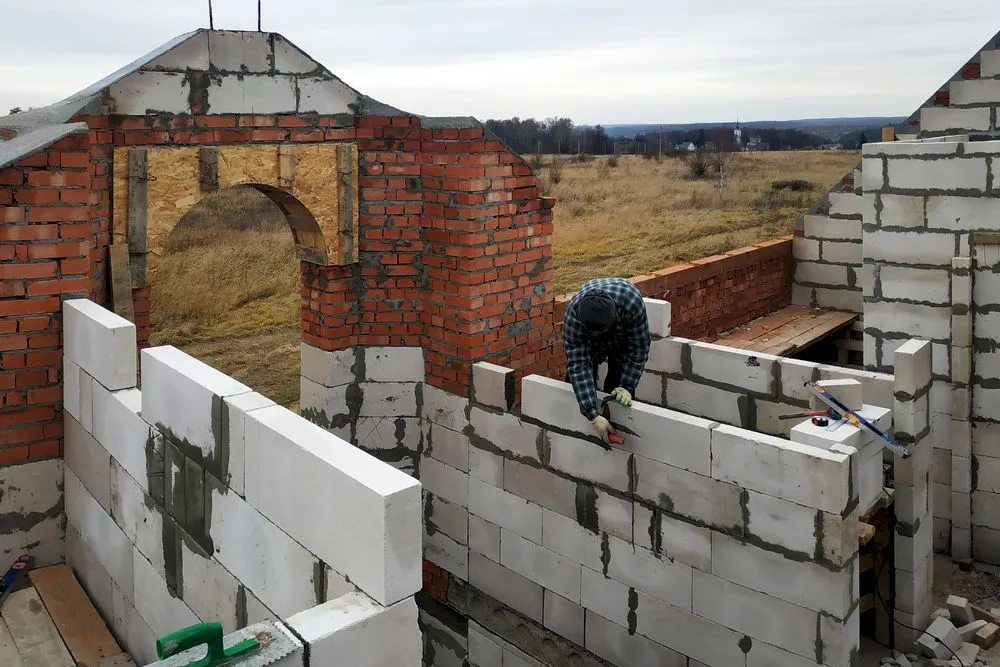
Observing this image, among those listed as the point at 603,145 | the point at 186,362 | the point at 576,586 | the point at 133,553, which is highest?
the point at 603,145

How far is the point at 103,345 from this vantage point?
415 cm

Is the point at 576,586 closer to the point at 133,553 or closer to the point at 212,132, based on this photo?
the point at 133,553

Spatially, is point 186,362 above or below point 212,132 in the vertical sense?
below

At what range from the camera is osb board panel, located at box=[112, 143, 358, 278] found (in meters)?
5.41

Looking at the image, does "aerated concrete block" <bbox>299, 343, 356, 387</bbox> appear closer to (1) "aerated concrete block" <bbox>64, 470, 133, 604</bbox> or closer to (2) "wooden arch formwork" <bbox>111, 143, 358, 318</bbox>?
(2) "wooden arch formwork" <bbox>111, 143, 358, 318</bbox>

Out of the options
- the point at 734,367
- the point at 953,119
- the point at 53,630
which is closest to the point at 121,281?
the point at 53,630

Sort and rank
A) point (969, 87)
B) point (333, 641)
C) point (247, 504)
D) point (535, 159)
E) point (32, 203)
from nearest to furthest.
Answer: point (333, 641) → point (247, 504) → point (32, 203) → point (969, 87) → point (535, 159)

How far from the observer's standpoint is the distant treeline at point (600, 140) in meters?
54.0

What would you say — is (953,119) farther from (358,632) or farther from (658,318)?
(358,632)

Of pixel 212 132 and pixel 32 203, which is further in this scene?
pixel 212 132

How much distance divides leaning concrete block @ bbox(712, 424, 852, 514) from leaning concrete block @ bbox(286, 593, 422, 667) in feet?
8.11

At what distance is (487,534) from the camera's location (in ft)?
20.6

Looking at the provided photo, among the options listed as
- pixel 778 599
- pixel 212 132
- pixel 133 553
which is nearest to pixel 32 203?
pixel 212 132

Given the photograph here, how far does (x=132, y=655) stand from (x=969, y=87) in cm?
909
